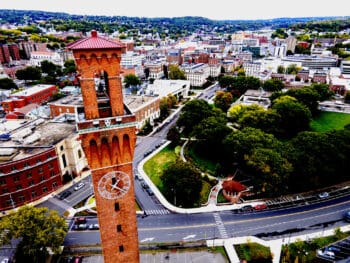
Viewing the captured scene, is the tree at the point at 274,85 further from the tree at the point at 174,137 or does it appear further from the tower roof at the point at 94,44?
the tower roof at the point at 94,44

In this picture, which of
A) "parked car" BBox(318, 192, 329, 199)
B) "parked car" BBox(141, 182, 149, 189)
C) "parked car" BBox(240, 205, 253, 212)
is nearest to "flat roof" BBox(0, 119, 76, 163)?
"parked car" BBox(141, 182, 149, 189)

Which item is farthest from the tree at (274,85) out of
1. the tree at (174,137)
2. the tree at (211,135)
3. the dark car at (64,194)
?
the dark car at (64,194)

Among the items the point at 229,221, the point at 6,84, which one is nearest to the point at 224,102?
the point at 229,221

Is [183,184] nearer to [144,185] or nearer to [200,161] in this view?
[144,185]

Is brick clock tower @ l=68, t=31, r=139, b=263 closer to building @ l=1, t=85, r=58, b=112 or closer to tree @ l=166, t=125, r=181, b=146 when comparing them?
tree @ l=166, t=125, r=181, b=146

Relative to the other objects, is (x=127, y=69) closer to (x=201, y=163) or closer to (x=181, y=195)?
(x=201, y=163)
